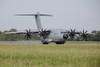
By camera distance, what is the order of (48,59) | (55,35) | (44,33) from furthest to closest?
(44,33) → (55,35) → (48,59)

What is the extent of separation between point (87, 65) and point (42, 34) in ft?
112

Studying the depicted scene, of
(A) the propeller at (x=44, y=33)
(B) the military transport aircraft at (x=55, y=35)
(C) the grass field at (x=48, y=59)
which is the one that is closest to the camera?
(C) the grass field at (x=48, y=59)

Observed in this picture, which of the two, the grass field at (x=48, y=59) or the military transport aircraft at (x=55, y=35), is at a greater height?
the grass field at (x=48, y=59)

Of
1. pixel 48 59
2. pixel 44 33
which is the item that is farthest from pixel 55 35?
pixel 48 59

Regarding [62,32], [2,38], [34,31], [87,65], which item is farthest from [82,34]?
[2,38]

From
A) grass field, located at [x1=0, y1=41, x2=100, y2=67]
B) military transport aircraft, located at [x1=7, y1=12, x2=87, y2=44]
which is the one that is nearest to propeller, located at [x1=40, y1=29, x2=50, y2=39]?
military transport aircraft, located at [x1=7, y1=12, x2=87, y2=44]

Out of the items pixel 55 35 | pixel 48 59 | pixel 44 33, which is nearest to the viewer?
pixel 48 59

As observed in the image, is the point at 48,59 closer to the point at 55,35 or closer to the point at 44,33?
the point at 55,35

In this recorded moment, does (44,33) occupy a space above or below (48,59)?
below

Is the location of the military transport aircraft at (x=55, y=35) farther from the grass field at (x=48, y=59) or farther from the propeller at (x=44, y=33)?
the grass field at (x=48, y=59)

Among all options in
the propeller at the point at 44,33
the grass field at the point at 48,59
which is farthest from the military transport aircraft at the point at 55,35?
the grass field at the point at 48,59

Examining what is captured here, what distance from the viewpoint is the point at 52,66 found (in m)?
11.9

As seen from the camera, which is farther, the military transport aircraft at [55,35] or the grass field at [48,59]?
the military transport aircraft at [55,35]

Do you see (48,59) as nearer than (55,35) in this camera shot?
Yes
